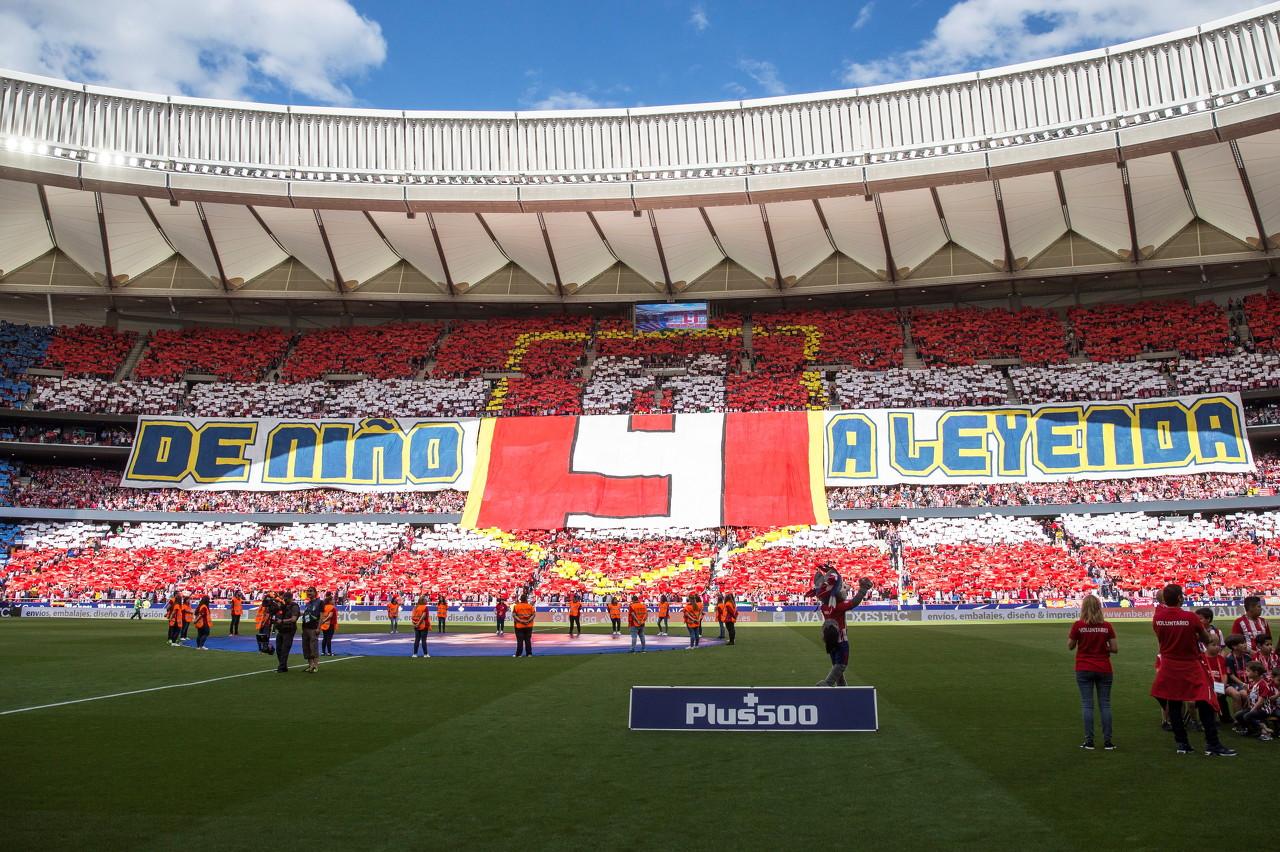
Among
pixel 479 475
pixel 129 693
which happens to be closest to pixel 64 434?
pixel 479 475

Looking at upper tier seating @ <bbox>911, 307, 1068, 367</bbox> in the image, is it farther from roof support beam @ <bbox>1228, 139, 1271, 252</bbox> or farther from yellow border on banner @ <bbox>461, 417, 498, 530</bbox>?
yellow border on banner @ <bbox>461, 417, 498, 530</bbox>

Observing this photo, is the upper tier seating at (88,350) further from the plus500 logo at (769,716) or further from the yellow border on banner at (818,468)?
the plus500 logo at (769,716)

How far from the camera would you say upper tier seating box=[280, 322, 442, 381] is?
5291 cm

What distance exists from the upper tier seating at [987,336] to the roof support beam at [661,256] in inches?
514

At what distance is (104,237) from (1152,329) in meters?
51.0

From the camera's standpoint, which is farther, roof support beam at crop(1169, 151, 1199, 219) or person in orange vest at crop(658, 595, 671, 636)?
roof support beam at crop(1169, 151, 1199, 219)

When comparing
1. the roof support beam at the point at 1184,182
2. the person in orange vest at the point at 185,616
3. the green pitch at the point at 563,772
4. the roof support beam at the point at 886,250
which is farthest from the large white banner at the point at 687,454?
the green pitch at the point at 563,772

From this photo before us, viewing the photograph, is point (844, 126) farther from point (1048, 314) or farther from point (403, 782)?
point (403, 782)

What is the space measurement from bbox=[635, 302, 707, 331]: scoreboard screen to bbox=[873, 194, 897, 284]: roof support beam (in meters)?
9.54

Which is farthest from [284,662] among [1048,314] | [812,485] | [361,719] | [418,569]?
[1048,314]

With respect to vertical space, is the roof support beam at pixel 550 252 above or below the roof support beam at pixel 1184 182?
below

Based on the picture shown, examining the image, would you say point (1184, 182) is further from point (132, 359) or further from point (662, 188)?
point (132, 359)

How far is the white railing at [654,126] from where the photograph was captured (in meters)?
40.1

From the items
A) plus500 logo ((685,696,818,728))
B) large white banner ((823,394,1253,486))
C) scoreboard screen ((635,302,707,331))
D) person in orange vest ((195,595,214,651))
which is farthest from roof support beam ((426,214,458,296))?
plus500 logo ((685,696,818,728))
